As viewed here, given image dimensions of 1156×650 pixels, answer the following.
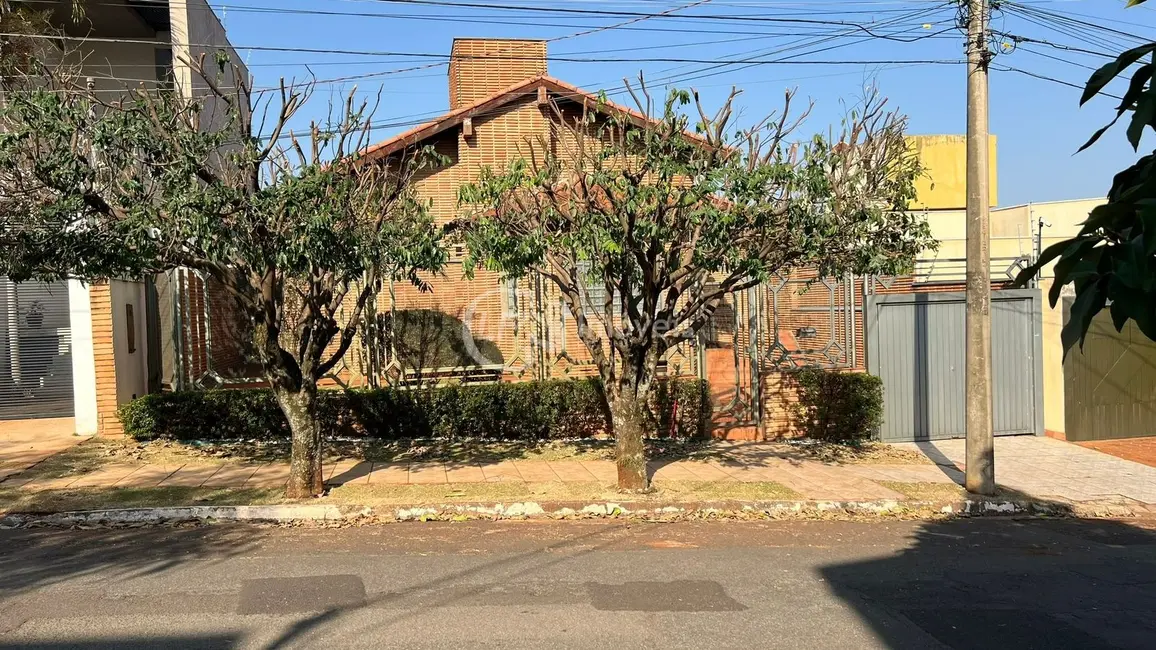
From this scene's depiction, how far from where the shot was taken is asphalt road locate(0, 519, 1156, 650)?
4.96 meters

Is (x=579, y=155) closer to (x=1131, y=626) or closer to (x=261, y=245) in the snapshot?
(x=261, y=245)

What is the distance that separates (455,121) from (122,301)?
6629mm

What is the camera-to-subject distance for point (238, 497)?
8.49 meters

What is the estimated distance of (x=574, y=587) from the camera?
595cm

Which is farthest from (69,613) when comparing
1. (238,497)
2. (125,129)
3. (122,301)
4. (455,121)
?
(455,121)

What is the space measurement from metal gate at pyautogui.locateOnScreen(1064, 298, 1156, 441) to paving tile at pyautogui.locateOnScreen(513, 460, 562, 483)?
27.0ft

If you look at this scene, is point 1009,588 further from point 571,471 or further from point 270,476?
point 270,476

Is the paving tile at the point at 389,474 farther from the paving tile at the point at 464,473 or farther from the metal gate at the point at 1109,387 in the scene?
the metal gate at the point at 1109,387

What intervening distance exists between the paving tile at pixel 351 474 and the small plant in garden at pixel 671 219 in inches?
109

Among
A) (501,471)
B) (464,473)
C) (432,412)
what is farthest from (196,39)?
(501,471)

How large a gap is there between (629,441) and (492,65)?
1159 centimetres

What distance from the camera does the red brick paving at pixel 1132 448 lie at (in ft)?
39.2

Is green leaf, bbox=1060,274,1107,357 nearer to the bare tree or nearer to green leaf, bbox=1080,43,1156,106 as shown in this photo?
green leaf, bbox=1080,43,1156,106

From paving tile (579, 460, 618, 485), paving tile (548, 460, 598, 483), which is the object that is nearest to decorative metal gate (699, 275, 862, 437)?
paving tile (579, 460, 618, 485)
